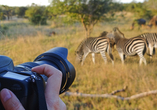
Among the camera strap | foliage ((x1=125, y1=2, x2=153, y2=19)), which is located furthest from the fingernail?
foliage ((x1=125, y1=2, x2=153, y2=19))

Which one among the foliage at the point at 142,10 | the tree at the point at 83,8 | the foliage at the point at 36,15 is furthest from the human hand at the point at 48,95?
the foliage at the point at 142,10

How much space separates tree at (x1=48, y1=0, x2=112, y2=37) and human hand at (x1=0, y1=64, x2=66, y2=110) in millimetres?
5825

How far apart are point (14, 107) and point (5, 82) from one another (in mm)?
106

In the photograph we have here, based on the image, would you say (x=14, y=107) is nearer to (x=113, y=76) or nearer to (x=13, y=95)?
(x=13, y=95)

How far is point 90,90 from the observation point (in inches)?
125

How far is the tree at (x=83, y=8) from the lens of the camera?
6320 millimetres

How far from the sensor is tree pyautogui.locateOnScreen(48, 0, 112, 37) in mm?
6320

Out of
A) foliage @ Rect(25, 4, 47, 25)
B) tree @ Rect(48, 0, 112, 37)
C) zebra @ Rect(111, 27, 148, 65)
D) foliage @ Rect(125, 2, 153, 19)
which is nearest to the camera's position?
zebra @ Rect(111, 27, 148, 65)

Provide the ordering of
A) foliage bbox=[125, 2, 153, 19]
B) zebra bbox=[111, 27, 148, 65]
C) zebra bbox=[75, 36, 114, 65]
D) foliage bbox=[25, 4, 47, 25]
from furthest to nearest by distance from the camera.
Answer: foliage bbox=[125, 2, 153, 19], foliage bbox=[25, 4, 47, 25], zebra bbox=[75, 36, 114, 65], zebra bbox=[111, 27, 148, 65]

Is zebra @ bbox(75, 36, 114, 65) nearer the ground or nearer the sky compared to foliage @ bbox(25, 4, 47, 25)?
nearer the ground

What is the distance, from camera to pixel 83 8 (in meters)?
6.66

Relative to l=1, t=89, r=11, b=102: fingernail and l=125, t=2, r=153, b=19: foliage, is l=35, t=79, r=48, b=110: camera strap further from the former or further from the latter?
l=125, t=2, r=153, b=19: foliage

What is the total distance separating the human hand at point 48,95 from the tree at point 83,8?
19.1 feet

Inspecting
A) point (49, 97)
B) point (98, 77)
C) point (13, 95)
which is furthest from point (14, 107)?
point (98, 77)
